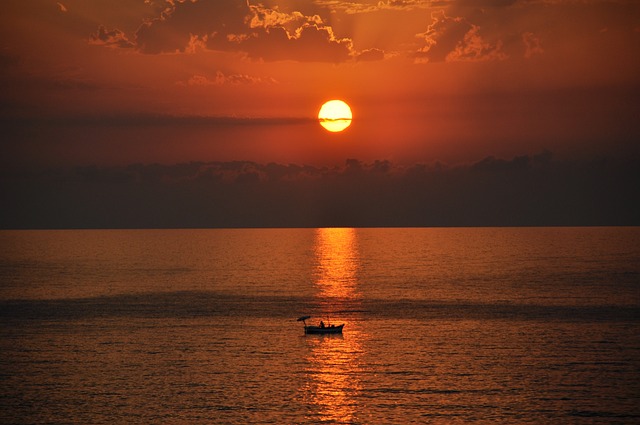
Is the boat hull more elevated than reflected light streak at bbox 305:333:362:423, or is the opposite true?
the boat hull

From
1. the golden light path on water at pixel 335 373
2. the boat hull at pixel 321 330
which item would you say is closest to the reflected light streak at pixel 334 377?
the golden light path on water at pixel 335 373

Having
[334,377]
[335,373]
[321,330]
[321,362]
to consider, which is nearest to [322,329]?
[321,330]

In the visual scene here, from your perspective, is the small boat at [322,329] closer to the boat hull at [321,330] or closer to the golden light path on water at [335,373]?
the boat hull at [321,330]

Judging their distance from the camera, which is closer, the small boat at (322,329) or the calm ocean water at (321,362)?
the calm ocean water at (321,362)

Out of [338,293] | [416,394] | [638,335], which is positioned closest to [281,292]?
[338,293]

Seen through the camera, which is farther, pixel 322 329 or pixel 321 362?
pixel 322 329

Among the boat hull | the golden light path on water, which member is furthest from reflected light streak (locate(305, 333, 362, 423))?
the boat hull

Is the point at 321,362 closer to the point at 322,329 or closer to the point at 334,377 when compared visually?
the point at 334,377

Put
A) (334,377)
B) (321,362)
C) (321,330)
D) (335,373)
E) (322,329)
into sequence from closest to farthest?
(334,377) → (335,373) → (321,362) → (321,330) → (322,329)

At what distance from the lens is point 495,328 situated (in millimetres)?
123562

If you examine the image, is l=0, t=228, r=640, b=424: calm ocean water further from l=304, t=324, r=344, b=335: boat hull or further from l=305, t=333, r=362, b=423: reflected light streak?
l=304, t=324, r=344, b=335: boat hull

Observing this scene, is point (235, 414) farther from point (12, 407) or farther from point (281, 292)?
point (281, 292)

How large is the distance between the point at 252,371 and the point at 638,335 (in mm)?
59599

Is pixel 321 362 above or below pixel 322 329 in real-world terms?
below
